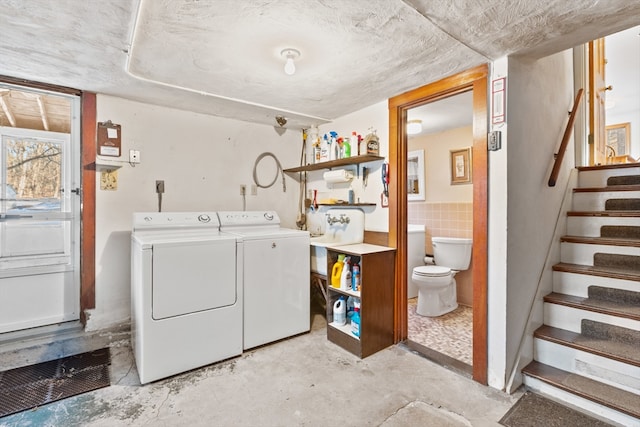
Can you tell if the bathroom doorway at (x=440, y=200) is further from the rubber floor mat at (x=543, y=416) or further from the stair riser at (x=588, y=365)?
the rubber floor mat at (x=543, y=416)

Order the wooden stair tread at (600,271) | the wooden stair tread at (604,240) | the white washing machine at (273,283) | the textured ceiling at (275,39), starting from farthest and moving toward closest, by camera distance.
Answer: the white washing machine at (273,283) < the wooden stair tread at (604,240) < the wooden stair tread at (600,271) < the textured ceiling at (275,39)

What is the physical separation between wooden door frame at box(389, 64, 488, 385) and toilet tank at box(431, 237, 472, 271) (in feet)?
3.79

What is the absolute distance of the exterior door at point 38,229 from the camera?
2.46 meters

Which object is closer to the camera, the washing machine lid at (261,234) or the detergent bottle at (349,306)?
the washing machine lid at (261,234)

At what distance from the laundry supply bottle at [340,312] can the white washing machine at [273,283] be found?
11.6 inches

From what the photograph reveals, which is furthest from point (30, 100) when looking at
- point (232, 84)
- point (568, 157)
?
point (568, 157)

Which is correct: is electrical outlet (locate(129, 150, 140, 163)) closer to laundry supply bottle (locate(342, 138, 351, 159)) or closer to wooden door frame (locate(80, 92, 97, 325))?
wooden door frame (locate(80, 92, 97, 325))

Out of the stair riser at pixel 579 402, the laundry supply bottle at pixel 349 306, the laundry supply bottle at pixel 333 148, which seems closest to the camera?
the stair riser at pixel 579 402

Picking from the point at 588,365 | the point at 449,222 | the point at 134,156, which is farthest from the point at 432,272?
the point at 134,156

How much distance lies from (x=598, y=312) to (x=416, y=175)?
253 cm

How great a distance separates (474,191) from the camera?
2.05 meters

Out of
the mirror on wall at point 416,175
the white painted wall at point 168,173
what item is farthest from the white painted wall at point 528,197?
the white painted wall at point 168,173

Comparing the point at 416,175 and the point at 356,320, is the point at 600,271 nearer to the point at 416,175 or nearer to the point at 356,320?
the point at 356,320

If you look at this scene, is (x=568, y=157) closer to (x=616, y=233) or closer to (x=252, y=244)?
(x=616, y=233)
